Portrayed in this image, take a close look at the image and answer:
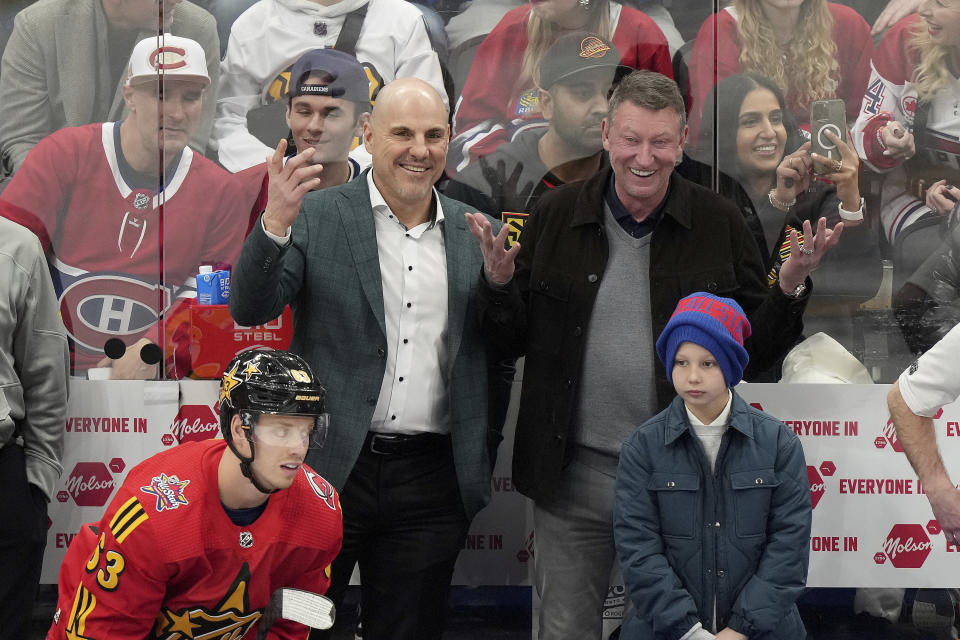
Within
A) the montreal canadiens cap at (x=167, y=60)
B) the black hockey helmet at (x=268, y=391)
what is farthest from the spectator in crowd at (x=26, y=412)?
the black hockey helmet at (x=268, y=391)

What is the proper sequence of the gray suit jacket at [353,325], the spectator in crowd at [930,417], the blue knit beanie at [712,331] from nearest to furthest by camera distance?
1. the spectator in crowd at [930,417]
2. the blue knit beanie at [712,331]
3. the gray suit jacket at [353,325]

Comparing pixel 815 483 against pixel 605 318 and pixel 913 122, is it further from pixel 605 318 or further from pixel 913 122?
pixel 913 122

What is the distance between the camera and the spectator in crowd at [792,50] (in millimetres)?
4297

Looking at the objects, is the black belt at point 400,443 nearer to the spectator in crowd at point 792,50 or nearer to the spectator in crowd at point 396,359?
the spectator in crowd at point 396,359

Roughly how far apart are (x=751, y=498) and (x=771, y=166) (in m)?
1.50

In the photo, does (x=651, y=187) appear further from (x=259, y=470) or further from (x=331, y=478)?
(x=259, y=470)

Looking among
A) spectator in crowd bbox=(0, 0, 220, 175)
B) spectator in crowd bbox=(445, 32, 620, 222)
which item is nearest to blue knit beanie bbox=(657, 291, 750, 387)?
spectator in crowd bbox=(445, 32, 620, 222)

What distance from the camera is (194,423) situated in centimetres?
416

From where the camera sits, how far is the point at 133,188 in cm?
426

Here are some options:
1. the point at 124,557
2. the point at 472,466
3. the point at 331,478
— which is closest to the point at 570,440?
the point at 472,466

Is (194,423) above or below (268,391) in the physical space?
below

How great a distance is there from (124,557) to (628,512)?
1.37 metres

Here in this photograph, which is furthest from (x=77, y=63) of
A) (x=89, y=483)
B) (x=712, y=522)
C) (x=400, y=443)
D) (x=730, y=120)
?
(x=712, y=522)

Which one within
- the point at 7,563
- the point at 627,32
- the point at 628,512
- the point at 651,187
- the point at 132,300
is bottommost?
the point at 7,563
